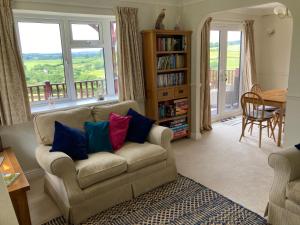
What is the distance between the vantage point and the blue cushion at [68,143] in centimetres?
242

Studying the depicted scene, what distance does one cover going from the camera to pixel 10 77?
2768 millimetres

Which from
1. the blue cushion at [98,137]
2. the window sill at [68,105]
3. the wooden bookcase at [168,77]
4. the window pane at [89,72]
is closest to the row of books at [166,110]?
the wooden bookcase at [168,77]

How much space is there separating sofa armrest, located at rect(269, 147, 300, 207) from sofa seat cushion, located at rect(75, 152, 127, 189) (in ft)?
4.45

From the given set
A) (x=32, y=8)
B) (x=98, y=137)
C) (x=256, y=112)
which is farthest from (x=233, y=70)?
(x=32, y=8)

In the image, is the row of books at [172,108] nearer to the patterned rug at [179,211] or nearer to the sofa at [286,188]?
the patterned rug at [179,211]

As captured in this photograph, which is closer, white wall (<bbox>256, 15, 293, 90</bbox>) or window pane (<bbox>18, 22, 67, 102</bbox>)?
window pane (<bbox>18, 22, 67, 102</bbox>)

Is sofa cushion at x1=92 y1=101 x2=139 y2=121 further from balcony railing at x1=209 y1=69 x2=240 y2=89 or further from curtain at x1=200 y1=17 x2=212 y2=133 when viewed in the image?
balcony railing at x1=209 y1=69 x2=240 y2=89

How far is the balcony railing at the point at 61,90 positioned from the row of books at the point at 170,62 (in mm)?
763

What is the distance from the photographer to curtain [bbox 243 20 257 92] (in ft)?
17.4

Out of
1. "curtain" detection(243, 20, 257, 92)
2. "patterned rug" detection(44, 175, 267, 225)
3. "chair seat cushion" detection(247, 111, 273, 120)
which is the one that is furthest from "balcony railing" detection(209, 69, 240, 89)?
"patterned rug" detection(44, 175, 267, 225)

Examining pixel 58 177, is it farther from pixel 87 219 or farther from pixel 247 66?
pixel 247 66

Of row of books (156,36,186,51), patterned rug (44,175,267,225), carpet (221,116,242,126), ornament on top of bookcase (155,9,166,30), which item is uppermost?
ornament on top of bookcase (155,9,166,30)

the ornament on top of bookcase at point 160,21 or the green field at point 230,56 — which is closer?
the ornament on top of bookcase at point 160,21

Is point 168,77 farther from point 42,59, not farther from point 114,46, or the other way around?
point 42,59
